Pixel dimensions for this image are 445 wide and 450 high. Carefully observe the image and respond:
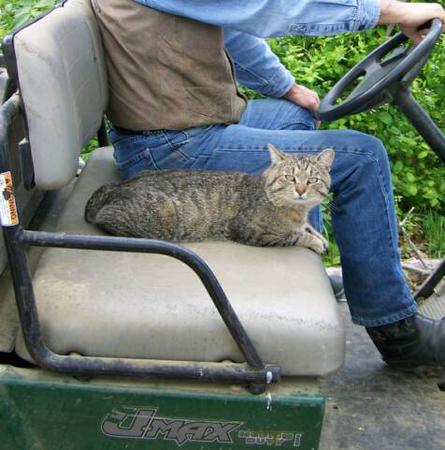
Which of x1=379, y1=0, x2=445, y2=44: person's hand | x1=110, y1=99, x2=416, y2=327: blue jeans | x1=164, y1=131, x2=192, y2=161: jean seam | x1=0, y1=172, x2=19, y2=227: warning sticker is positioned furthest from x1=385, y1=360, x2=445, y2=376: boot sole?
x1=0, y1=172, x2=19, y2=227: warning sticker

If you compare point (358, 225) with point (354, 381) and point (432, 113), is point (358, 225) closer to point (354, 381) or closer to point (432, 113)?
point (354, 381)

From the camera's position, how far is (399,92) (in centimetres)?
226

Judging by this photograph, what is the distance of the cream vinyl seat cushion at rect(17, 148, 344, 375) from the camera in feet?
5.88

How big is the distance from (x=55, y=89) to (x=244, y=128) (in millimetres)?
790

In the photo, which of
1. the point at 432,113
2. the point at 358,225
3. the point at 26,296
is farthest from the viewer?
the point at 432,113

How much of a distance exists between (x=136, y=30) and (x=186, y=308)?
102 centimetres

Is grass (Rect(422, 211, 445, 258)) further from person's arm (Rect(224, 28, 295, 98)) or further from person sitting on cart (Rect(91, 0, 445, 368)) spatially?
person sitting on cart (Rect(91, 0, 445, 368))

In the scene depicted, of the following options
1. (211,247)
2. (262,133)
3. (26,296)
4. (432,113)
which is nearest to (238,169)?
(262,133)

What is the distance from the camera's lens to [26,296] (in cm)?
173

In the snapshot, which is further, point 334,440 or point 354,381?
point 354,381

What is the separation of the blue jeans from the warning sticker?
2.91 ft

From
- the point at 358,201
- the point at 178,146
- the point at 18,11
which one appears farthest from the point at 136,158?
the point at 18,11

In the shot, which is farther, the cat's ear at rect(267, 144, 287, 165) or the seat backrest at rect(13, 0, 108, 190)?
the cat's ear at rect(267, 144, 287, 165)

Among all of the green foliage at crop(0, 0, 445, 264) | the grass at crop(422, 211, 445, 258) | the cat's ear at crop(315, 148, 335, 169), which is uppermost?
the cat's ear at crop(315, 148, 335, 169)
